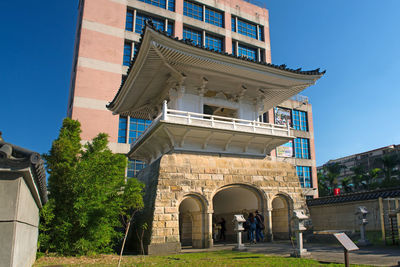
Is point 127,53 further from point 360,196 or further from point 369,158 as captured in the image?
point 369,158

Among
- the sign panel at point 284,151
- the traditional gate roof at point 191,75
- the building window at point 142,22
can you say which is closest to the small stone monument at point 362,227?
the traditional gate roof at point 191,75

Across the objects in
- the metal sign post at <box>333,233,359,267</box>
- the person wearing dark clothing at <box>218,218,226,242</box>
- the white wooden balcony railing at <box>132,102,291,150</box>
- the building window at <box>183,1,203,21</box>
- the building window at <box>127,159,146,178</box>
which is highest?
the building window at <box>183,1,203,21</box>

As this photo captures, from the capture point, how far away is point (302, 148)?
40469 millimetres

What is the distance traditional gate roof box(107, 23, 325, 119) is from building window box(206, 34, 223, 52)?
16.1 meters

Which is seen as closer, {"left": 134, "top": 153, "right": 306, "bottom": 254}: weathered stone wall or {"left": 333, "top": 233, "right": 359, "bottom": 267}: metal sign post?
{"left": 333, "top": 233, "right": 359, "bottom": 267}: metal sign post

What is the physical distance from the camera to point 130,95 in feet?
63.1

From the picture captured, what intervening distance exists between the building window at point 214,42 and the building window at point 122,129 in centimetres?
1386

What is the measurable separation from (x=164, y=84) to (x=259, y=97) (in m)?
6.29

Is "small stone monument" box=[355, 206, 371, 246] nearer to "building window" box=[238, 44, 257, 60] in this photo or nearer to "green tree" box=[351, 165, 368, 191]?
"building window" box=[238, 44, 257, 60]

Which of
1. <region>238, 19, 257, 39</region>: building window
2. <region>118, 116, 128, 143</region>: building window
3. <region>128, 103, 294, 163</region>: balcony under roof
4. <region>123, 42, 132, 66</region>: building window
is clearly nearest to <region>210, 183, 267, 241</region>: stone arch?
<region>128, 103, 294, 163</region>: balcony under roof

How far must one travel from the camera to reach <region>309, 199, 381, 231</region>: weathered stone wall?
16.1 m

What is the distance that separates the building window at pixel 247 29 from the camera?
38.3 m

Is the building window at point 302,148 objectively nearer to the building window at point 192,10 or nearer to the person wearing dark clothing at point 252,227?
the building window at point 192,10

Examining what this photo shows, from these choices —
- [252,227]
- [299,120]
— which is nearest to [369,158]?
[299,120]
